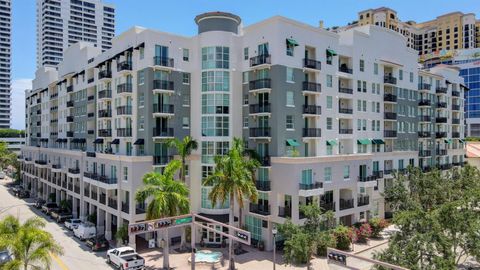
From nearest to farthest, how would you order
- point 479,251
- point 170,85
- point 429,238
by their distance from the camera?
point 429,238
point 479,251
point 170,85

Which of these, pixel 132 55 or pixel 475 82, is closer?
pixel 132 55

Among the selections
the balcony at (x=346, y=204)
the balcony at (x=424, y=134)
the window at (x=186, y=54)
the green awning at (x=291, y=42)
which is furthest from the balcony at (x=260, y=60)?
the balcony at (x=424, y=134)

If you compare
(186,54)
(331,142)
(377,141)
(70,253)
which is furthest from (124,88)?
(377,141)

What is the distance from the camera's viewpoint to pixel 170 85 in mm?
43438

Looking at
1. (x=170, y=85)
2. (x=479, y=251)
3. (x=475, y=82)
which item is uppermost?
(x=475, y=82)

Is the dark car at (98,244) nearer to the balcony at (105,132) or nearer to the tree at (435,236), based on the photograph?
the balcony at (105,132)

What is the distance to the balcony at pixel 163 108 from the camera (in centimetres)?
4275

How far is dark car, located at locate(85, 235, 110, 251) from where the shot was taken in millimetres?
40344

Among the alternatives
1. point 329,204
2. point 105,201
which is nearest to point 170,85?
point 105,201

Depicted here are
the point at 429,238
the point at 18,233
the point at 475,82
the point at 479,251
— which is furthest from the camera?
the point at 475,82

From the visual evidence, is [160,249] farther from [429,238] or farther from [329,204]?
[429,238]

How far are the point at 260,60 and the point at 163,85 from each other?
1183 cm

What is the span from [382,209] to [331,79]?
66.2ft

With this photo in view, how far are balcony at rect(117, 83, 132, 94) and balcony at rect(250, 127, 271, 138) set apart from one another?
634 inches
